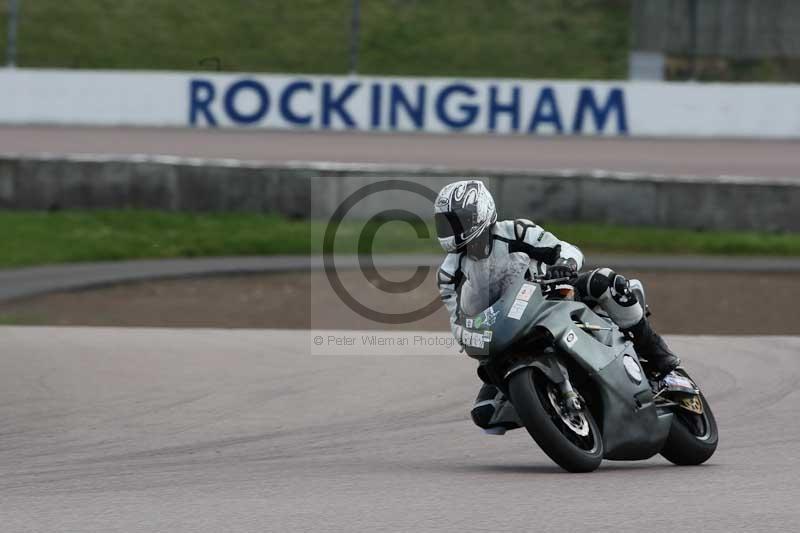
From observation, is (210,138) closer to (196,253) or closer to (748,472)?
(196,253)

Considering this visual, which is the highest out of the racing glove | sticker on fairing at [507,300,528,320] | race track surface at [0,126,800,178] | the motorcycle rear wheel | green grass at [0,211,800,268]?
the racing glove

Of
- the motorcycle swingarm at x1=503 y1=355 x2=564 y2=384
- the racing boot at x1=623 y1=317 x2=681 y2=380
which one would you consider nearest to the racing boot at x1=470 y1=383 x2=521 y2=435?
the motorcycle swingarm at x1=503 y1=355 x2=564 y2=384

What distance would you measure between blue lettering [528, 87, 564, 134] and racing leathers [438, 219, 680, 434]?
18562 mm

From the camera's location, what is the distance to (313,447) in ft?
23.4

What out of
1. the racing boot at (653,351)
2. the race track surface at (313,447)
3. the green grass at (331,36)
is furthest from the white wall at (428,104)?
the racing boot at (653,351)

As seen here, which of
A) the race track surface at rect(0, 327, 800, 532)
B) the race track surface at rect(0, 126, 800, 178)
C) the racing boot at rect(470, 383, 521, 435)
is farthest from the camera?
the race track surface at rect(0, 126, 800, 178)

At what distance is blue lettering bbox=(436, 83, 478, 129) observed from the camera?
81.0 feet

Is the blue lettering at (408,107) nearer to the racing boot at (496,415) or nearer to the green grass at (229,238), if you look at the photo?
the green grass at (229,238)

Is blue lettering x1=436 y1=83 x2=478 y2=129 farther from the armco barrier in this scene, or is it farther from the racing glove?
the racing glove

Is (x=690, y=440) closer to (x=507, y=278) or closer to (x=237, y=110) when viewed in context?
(x=507, y=278)

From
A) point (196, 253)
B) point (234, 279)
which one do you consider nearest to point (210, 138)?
point (196, 253)

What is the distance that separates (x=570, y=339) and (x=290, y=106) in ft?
63.4

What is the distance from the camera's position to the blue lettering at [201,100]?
24.6m

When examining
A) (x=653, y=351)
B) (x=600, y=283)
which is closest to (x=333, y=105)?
(x=653, y=351)
